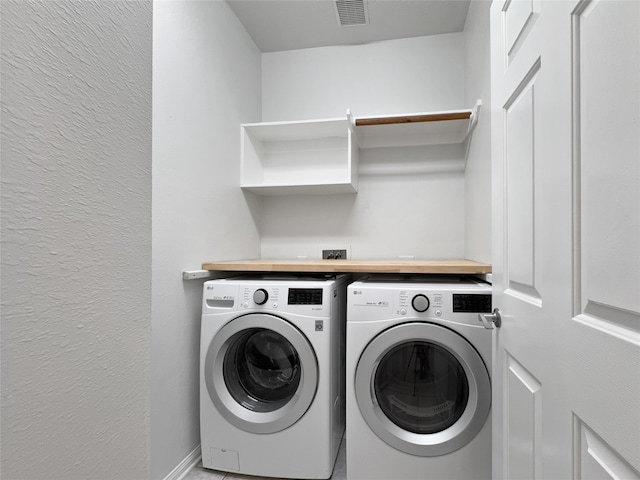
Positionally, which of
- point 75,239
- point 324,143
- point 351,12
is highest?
point 351,12

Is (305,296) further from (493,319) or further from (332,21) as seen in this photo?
(332,21)

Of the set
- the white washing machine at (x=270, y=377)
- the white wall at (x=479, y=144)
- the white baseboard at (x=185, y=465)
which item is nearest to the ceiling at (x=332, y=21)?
the white wall at (x=479, y=144)

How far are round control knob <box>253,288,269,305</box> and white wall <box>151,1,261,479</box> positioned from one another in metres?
0.36

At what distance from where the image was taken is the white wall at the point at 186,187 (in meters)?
1.49

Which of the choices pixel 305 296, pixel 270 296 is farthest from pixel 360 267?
pixel 270 296

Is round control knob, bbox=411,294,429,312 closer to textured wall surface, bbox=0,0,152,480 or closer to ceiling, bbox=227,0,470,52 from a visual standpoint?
textured wall surface, bbox=0,0,152,480

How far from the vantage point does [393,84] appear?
96.7 inches

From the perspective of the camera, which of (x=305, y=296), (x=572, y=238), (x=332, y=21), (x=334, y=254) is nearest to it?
(x=572, y=238)

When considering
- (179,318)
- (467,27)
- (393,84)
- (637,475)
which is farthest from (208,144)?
(637,475)

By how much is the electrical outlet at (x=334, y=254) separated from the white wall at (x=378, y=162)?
100 millimetres

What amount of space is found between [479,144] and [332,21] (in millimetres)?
1266

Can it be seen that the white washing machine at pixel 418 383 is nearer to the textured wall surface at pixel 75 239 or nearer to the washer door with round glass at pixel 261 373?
the washer door with round glass at pixel 261 373

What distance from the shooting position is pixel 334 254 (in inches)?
93.7

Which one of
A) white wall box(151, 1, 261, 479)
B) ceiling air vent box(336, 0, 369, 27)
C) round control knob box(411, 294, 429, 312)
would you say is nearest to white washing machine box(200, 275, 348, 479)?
white wall box(151, 1, 261, 479)
